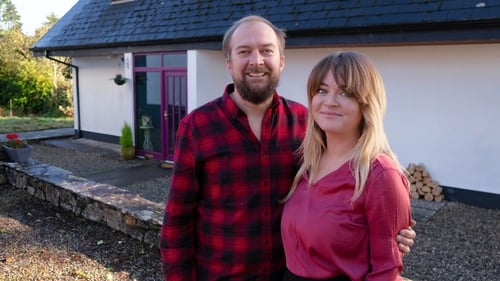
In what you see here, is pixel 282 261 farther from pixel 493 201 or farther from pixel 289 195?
pixel 493 201

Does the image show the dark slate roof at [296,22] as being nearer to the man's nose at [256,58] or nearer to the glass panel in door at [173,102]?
the glass panel in door at [173,102]

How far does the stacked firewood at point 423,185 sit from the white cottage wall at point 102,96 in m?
7.25

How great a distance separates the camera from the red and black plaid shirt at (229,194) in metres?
1.88

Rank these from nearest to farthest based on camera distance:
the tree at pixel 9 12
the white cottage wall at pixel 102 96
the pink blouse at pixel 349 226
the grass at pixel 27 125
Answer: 1. the pink blouse at pixel 349 226
2. the white cottage wall at pixel 102 96
3. the grass at pixel 27 125
4. the tree at pixel 9 12

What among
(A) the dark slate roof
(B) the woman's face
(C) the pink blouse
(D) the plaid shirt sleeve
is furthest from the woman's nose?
(A) the dark slate roof

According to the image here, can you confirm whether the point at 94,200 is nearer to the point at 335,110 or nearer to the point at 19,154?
the point at 19,154

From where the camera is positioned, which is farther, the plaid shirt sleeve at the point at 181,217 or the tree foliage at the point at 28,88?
the tree foliage at the point at 28,88

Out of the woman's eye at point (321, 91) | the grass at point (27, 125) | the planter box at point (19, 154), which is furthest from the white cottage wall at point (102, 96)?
the woman's eye at point (321, 91)

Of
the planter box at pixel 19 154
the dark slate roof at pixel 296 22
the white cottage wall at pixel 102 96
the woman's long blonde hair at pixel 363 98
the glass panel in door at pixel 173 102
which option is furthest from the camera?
the white cottage wall at pixel 102 96

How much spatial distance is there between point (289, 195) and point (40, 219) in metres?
4.42

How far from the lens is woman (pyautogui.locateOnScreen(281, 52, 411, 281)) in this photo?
142 cm

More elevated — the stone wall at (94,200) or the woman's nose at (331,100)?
the woman's nose at (331,100)

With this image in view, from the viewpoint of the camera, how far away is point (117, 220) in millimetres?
4609

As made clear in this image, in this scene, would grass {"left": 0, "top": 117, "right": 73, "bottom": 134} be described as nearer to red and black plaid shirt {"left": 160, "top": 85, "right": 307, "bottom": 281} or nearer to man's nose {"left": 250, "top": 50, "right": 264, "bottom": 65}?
red and black plaid shirt {"left": 160, "top": 85, "right": 307, "bottom": 281}
